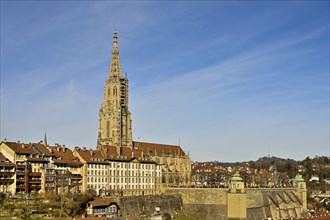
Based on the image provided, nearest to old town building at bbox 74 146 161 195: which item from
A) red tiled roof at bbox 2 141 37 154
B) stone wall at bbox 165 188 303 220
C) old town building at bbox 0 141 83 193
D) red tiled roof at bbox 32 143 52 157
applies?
old town building at bbox 0 141 83 193

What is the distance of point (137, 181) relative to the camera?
4838 inches

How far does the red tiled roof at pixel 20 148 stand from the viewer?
96.4 meters

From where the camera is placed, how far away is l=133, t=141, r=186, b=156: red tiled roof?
148087mm

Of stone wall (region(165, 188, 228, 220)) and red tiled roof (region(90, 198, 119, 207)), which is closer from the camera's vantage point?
red tiled roof (region(90, 198, 119, 207))

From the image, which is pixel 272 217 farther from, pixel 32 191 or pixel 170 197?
pixel 32 191

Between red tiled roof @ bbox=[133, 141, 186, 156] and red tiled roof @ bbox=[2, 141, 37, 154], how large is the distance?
1899 inches

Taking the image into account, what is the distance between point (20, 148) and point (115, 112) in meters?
49.2

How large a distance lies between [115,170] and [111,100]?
3460 cm

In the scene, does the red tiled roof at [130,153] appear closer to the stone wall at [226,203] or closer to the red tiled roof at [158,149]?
the stone wall at [226,203]

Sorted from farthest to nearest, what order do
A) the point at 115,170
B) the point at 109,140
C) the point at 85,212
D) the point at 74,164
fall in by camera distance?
the point at 109,140 < the point at 115,170 < the point at 74,164 < the point at 85,212

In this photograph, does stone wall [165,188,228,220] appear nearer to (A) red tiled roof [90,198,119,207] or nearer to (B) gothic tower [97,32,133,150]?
(A) red tiled roof [90,198,119,207]

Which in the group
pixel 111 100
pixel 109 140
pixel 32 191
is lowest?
pixel 32 191

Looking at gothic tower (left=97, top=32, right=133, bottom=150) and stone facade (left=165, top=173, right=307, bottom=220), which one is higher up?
gothic tower (left=97, top=32, right=133, bottom=150)

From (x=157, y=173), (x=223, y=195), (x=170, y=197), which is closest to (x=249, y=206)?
(x=223, y=195)
